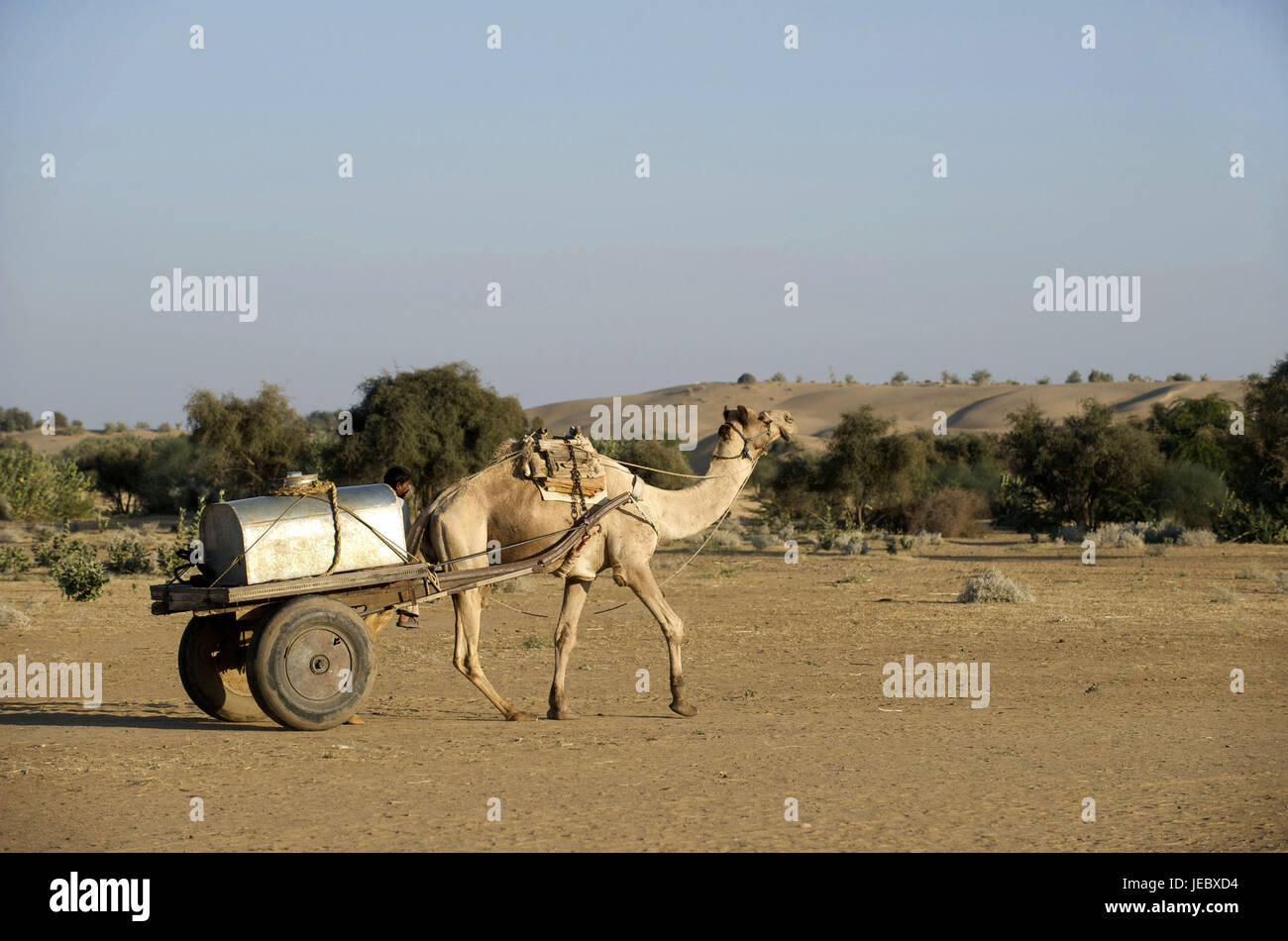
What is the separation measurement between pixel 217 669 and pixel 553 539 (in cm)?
299

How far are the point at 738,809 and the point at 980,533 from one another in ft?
121

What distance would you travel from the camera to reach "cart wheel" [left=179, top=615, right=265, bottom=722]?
10.2 metres

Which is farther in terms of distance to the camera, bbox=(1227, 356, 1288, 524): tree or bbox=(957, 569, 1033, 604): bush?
bbox=(1227, 356, 1288, 524): tree

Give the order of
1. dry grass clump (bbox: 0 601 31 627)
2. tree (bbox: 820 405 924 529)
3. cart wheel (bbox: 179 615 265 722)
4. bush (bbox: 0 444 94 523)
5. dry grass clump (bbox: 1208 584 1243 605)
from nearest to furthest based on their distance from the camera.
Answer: cart wheel (bbox: 179 615 265 722), dry grass clump (bbox: 0 601 31 627), dry grass clump (bbox: 1208 584 1243 605), tree (bbox: 820 405 924 529), bush (bbox: 0 444 94 523)

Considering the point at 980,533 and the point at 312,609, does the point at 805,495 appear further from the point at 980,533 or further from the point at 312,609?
the point at 312,609

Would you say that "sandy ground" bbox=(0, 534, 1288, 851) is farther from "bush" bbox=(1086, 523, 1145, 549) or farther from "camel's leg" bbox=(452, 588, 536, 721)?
"bush" bbox=(1086, 523, 1145, 549)

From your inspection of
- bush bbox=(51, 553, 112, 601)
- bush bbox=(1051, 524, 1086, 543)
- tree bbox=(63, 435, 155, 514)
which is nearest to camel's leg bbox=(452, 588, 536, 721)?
bush bbox=(51, 553, 112, 601)

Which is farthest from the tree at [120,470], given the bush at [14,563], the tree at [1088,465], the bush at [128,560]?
the tree at [1088,465]

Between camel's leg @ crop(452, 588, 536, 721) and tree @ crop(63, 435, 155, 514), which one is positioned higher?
tree @ crop(63, 435, 155, 514)

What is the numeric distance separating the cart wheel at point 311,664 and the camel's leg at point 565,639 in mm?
1767

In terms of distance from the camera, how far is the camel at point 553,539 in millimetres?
10789

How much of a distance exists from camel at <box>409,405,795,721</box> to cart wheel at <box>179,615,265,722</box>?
1697 mm

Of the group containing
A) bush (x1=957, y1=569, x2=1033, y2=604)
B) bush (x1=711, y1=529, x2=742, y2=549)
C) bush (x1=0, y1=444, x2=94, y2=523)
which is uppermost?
bush (x1=0, y1=444, x2=94, y2=523)
